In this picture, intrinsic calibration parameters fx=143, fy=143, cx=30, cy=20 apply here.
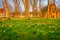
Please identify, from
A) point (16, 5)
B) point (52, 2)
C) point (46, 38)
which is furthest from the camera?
point (52, 2)

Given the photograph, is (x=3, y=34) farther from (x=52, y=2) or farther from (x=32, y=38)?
(x=52, y=2)

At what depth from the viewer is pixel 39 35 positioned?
356 centimetres

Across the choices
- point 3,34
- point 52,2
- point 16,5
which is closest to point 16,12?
point 16,5

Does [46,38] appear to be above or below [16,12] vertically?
below

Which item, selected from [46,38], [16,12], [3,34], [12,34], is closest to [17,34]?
[12,34]

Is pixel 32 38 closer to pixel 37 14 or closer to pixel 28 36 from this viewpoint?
pixel 28 36

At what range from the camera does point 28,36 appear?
3.52 m

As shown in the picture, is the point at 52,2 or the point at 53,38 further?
the point at 52,2

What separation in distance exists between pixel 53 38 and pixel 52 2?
6.20 meters

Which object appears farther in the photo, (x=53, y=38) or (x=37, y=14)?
(x=37, y=14)

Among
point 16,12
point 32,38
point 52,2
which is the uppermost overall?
point 52,2

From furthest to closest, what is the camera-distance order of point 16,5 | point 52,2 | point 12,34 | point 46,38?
point 52,2, point 16,5, point 12,34, point 46,38

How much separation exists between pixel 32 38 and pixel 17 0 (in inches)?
215

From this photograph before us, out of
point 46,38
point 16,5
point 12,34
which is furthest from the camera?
point 16,5
